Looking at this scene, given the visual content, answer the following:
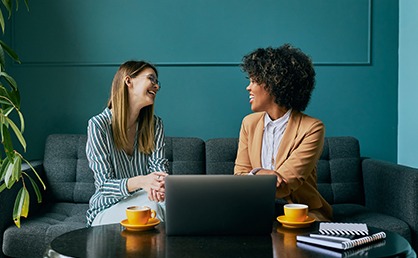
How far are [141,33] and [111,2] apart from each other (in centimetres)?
26

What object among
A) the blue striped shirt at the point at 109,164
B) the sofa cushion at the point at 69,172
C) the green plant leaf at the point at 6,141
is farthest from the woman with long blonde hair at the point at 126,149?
the sofa cushion at the point at 69,172

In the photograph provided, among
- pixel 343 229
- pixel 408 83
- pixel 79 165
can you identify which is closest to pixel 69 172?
pixel 79 165

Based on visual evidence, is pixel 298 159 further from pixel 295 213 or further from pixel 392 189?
pixel 392 189

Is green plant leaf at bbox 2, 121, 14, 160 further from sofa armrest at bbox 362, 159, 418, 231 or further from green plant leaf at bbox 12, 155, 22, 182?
sofa armrest at bbox 362, 159, 418, 231

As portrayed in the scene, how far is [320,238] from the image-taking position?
1656 millimetres

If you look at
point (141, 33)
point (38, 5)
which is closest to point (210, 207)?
point (141, 33)

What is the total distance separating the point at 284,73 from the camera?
253cm

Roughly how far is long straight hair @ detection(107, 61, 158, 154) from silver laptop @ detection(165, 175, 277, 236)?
0.91m

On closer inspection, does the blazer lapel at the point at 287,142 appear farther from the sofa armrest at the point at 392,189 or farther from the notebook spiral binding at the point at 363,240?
the notebook spiral binding at the point at 363,240

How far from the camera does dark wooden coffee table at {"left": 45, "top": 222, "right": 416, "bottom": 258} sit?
1.54 metres

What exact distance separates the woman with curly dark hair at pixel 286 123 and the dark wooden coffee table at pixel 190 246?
725 mm

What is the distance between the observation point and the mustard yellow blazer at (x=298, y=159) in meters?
2.43

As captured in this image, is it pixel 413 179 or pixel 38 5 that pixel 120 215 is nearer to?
pixel 413 179

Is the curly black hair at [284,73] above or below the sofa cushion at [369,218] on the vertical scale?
above
